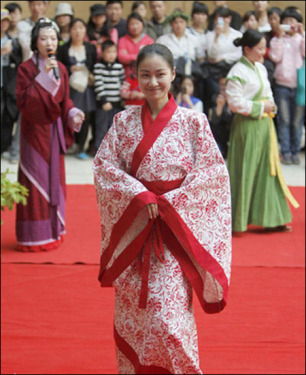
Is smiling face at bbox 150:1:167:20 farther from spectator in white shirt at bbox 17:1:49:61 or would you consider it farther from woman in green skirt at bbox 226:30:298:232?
woman in green skirt at bbox 226:30:298:232

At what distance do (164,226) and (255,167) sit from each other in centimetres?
322

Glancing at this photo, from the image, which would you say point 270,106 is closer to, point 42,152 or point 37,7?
point 42,152

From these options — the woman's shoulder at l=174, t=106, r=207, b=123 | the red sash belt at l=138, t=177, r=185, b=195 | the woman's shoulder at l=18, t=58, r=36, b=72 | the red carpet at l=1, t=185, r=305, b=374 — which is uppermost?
the woman's shoulder at l=174, t=106, r=207, b=123

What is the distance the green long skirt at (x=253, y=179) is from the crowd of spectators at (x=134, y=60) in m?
0.18

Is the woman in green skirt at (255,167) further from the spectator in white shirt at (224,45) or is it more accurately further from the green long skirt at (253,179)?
the spectator in white shirt at (224,45)

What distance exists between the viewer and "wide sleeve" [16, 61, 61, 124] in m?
4.85

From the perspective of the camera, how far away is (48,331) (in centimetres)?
423

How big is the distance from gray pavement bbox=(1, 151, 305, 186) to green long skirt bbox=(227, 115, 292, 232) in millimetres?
1616

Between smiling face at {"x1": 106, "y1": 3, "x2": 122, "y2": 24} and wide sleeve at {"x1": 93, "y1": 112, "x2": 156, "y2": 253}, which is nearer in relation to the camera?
wide sleeve at {"x1": 93, "y1": 112, "x2": 156, "y2": 253}

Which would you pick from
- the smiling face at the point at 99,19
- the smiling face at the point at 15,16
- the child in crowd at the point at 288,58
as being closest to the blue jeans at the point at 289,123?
the child in crowd at the point at 288,58

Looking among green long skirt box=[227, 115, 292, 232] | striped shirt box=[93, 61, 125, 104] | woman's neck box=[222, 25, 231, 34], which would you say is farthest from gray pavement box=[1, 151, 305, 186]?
woman's neck box=[222, 25, 231, 34]

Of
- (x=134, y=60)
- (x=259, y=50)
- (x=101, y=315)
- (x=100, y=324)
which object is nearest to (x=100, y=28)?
(x=134, y=60)

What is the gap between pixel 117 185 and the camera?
8.43 feet

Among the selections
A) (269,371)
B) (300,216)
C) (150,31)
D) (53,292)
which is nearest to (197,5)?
(150,31)
